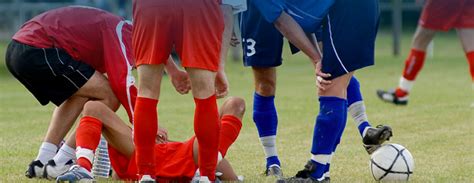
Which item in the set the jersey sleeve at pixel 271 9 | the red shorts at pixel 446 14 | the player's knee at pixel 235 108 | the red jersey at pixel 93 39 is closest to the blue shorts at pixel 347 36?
the jersey sleeve at pixel 271 9

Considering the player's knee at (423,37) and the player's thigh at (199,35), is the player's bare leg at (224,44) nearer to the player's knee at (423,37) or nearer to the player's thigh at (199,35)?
the player's thigh at (199,35)

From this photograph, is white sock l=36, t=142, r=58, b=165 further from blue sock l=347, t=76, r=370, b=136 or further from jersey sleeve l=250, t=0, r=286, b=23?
blue sock l=347, t=76, r=370, b=136

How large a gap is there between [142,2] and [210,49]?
46 cm

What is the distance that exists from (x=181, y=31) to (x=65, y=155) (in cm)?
122

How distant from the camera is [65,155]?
653 centimetres

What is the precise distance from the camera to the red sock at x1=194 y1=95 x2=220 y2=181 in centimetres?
586

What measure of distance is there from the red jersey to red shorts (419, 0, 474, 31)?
5468 millimetres

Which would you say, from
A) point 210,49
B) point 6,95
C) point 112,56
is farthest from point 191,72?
point 6,95

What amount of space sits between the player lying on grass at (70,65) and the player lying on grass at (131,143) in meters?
0.23

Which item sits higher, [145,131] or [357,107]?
[145,131]

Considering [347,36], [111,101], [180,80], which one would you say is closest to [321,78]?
[347,36]

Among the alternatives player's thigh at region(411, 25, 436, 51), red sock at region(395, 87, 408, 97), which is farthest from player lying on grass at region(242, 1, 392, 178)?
red sock at region(395, 87, 408, 97)

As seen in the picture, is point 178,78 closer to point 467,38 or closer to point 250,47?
point 250,47

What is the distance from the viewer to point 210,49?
5.84 meters
